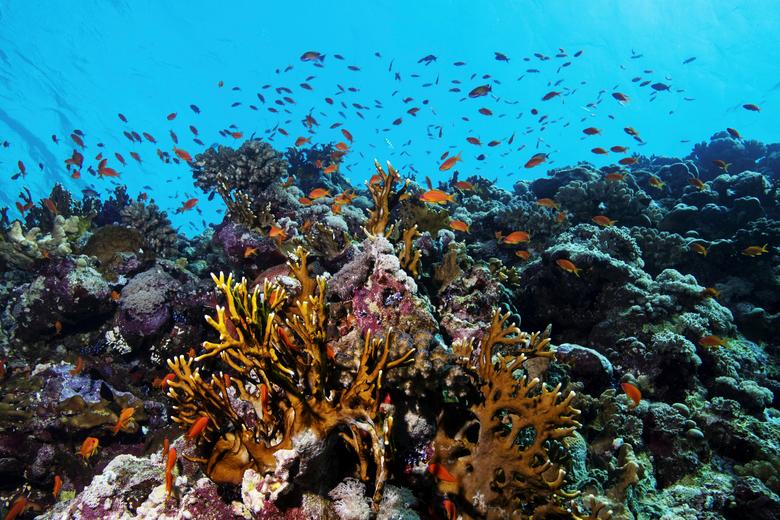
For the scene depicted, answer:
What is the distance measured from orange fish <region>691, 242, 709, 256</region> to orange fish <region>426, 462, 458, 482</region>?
29.5 ft

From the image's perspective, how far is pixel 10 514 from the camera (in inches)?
151

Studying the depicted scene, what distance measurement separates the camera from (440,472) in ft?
9.00

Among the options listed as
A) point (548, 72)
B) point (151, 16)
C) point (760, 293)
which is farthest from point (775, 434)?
point (548, 72)

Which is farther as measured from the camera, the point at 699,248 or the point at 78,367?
the point at 699,248

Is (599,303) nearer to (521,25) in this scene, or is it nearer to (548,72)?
(521,25)

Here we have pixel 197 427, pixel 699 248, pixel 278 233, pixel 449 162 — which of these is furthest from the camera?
pixel 449 162

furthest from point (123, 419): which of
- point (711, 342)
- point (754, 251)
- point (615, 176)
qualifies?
point (754, 251)

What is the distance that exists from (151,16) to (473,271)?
80.4 metres

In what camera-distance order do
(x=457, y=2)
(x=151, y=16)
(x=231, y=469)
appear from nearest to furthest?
(x=231, y=469) < (x=151, y=16) < (x=457, y=2)

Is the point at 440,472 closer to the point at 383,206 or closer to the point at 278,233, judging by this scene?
the point at 383,206

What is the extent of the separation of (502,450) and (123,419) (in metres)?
4.72

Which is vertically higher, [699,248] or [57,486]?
[699,248]

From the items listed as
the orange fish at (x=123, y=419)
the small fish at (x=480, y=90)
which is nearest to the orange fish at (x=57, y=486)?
the orange fish at (x=123, y=419)

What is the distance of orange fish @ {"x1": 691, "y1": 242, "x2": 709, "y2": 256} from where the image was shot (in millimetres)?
8469
